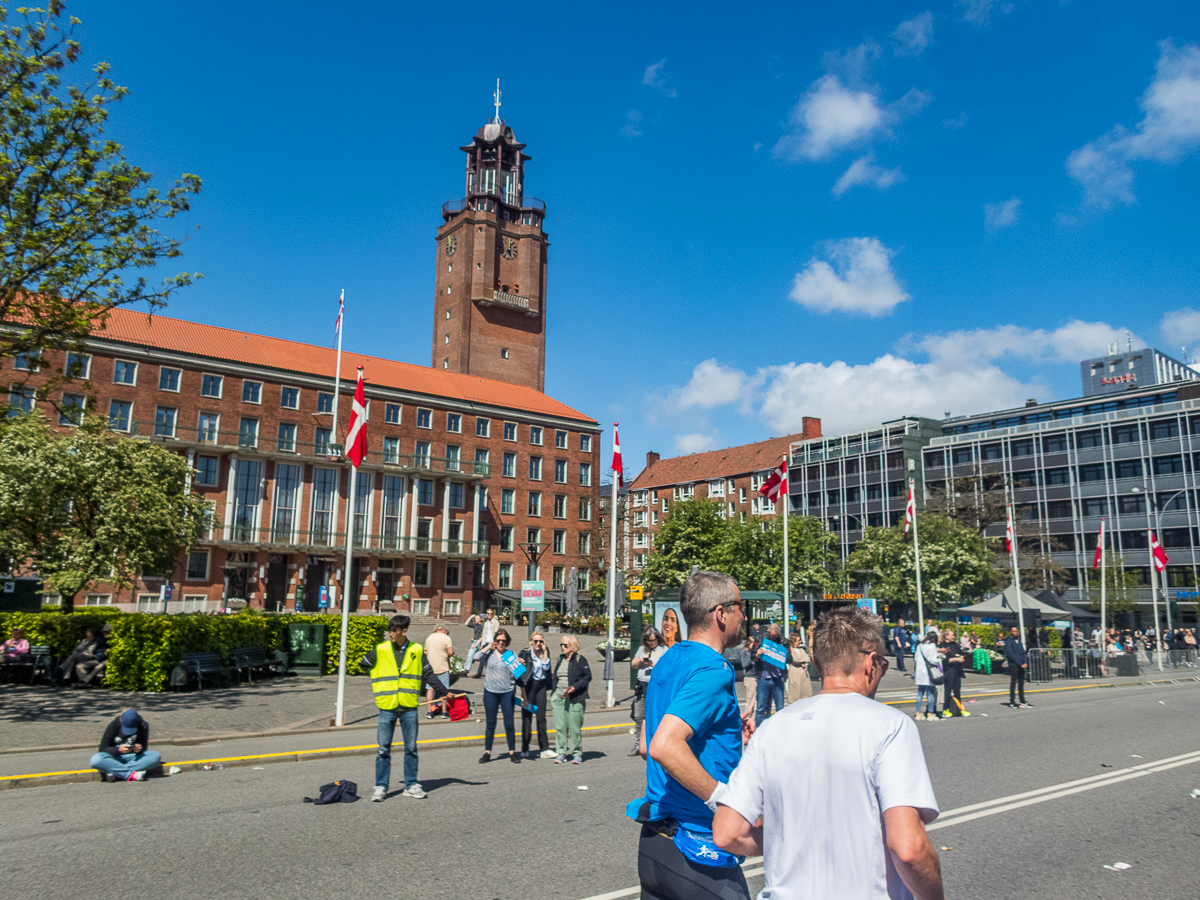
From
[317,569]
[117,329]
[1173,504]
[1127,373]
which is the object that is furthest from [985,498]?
[1127,373]

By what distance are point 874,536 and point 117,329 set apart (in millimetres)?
51679

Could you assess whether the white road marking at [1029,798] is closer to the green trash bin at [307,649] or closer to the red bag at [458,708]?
the red bag at [458,708]

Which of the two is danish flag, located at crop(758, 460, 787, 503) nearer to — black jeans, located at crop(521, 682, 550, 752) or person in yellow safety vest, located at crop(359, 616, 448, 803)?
black jeans, located at crop(521, 682, 550, 752)

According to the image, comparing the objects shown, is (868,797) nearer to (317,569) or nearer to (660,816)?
(660,816)

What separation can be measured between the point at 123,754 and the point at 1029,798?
1027 cm

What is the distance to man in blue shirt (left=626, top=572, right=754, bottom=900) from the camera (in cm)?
302

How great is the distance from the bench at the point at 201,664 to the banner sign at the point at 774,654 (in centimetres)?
1201

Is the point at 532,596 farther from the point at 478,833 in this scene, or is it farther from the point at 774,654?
the point at 478,833

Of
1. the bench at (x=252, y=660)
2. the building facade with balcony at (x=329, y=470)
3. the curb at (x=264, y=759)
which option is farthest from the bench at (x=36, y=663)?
the building facade with balcony at (x=329, y=470)

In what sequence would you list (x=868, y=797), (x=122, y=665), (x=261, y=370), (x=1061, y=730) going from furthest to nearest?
(x=261, y=370), (x=122, y=665), (x=1061, y=730), (x=868, y=797)

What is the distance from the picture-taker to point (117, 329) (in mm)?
50812

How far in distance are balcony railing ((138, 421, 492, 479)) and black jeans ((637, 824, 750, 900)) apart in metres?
45.3

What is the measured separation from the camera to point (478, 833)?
741cm

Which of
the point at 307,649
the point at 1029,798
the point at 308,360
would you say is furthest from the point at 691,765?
the point at 308,360
